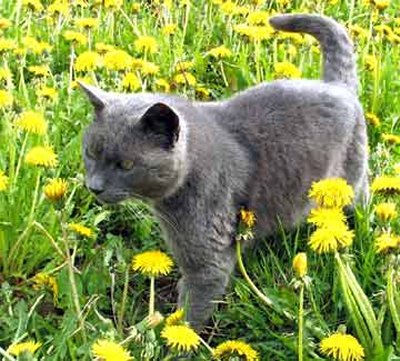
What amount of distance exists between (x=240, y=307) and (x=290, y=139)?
2.24 feet

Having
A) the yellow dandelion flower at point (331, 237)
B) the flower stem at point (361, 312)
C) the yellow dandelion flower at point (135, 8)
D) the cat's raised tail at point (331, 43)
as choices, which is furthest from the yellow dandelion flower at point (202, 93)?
the yellow dandelion flower at point (331, 237)

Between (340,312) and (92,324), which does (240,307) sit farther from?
(92,324)

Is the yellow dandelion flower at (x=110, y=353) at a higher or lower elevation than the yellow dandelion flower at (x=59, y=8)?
lower

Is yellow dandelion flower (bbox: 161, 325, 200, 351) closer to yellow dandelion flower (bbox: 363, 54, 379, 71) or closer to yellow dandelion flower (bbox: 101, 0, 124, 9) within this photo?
yellow dandelion flower (bbox: 363, 54, 379, 71)

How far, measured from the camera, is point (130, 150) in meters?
2.94

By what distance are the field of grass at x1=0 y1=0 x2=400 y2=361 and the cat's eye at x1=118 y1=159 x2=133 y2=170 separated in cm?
20

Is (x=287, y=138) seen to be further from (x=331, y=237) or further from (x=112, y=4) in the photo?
(x=112, y=4)

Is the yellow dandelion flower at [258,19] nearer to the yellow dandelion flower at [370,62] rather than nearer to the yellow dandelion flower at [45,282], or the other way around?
the yellow dandelion flower at [370,62]

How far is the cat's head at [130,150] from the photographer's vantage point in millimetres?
2922

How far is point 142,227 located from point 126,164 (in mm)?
640

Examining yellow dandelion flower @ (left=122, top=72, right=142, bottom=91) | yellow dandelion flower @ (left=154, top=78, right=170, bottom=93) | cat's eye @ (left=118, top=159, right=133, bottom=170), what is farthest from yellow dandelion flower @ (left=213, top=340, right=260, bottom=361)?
yellow dandelion flower @ (left=154, top=78, right=170, bottom=93)

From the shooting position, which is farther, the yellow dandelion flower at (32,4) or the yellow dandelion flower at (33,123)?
the yellow dandelion flower at (32,4)

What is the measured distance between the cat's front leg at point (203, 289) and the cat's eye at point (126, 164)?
0.48 meters

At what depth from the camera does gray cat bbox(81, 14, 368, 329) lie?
295cm
